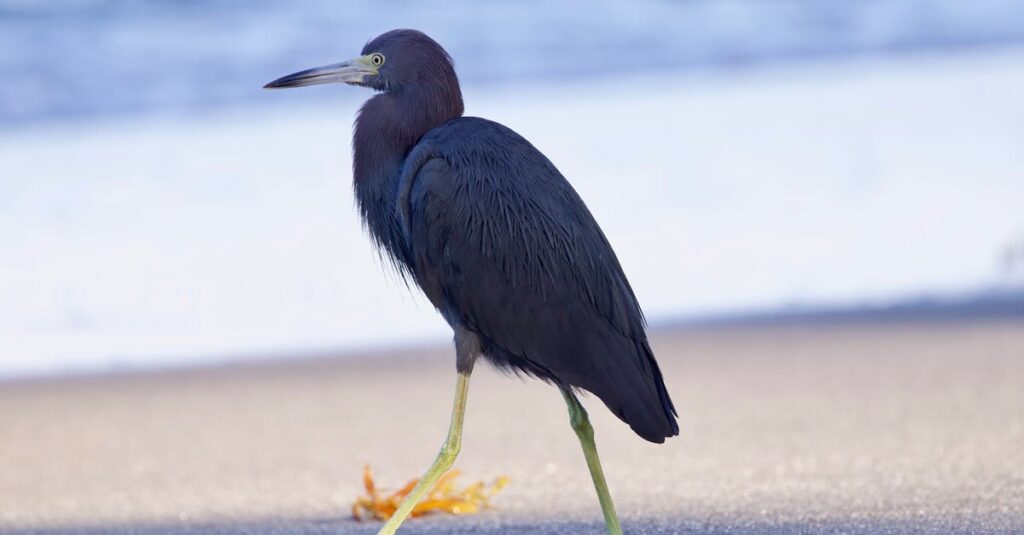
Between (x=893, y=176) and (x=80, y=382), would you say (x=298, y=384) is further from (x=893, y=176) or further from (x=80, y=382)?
(x=893, y=176)

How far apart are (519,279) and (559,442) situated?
198 centimetres

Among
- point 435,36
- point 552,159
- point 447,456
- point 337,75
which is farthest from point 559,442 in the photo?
point 435,36

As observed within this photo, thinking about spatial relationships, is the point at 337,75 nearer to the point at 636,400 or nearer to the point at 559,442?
the point at 636,400

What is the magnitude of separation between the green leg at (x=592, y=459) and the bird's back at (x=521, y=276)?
0.40ft

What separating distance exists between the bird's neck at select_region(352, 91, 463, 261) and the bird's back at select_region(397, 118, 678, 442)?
15 centimetres

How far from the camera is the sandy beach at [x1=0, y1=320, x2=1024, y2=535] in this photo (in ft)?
14.8

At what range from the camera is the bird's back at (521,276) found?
3904 millimetres

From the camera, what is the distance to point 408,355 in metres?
7.27

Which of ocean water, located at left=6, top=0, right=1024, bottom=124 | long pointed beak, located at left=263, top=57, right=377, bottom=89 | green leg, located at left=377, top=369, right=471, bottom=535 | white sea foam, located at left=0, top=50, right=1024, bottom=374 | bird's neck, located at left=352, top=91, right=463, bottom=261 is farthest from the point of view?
ocean water, located at left=6, top=0, right=1024, bottom=124

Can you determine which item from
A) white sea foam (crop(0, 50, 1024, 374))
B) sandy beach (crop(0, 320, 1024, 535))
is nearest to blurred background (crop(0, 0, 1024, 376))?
white sea foam (crop(0, 50, 1024, 374))

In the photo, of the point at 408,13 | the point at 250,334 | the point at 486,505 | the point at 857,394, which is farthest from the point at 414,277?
the point at 408,13

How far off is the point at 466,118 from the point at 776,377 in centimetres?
293

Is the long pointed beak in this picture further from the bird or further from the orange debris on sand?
the orange debris on sand

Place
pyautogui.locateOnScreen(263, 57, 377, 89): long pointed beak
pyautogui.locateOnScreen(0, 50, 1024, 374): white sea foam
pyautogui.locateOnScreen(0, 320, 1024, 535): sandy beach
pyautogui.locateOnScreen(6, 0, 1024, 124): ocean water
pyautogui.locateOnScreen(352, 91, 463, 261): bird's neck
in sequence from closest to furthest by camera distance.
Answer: pyautogui.locateOnScreen(352, 91, 463, 261): bird's neck → pyautogui.locateOnScreen(263, 57, 377, 89): long pointed beak → pyautogui.locateOnScreen(0, 320, 1024, 535): sandy beach → pyautogui.locateOnScreen(0, 50, 1024, 374): white sea foam → pyautogui.locateOnScreen(6, 0, 1024, 124): ocean water
